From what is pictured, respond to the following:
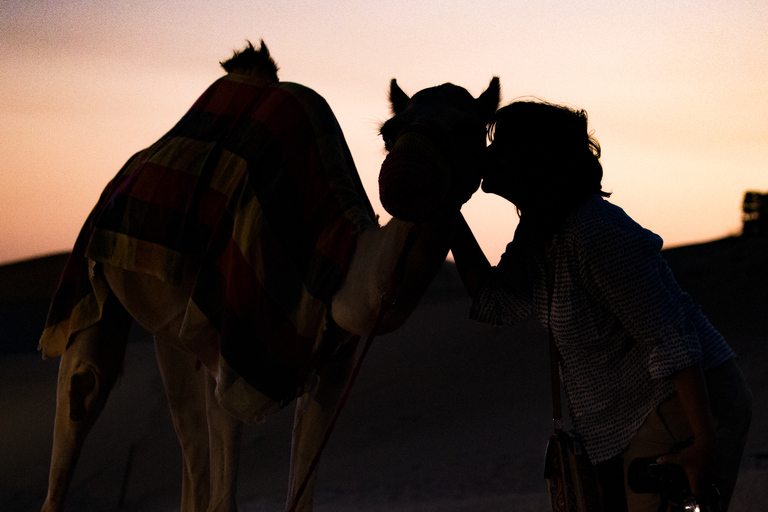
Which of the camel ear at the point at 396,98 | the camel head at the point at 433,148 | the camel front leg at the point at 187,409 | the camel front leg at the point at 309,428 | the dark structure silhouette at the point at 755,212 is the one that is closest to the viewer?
the camel head at the point at 433,148

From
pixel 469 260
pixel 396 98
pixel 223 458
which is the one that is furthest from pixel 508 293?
pixel 223 458

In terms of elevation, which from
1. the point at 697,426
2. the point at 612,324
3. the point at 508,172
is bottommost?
the point at 697,426

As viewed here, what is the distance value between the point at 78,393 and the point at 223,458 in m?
0.66

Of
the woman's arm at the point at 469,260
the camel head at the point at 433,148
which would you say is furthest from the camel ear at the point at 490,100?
the woman's arm at the point at 469,260

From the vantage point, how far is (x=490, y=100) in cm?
233

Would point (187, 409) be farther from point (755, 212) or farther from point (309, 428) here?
point (755, 212)

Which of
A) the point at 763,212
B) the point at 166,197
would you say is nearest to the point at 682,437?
the point at 166,197

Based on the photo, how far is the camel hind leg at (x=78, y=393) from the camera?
284 cm

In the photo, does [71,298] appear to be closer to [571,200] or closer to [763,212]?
[571,200]

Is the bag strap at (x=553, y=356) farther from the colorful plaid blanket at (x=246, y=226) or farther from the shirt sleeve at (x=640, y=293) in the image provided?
the colorful plaid blanket at (x=246, y=226)

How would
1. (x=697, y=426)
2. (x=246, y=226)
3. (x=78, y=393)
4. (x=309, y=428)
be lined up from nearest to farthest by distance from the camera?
(x=697, y=426) < (x=246, y=226) < (x=309, y=428) < (x=78, y=393)

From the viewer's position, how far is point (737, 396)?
6.40 ft

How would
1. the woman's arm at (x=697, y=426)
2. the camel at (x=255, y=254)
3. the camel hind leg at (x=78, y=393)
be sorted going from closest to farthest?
the woman's arm at (x=697, y=426) → the camel at (x=255, y=254) → the camel hind leg at (x=78, y=393)

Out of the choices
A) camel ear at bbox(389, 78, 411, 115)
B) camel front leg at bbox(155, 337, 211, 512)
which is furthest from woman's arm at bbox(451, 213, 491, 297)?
camel front leg at bbox(155, 337, 211, 512)
